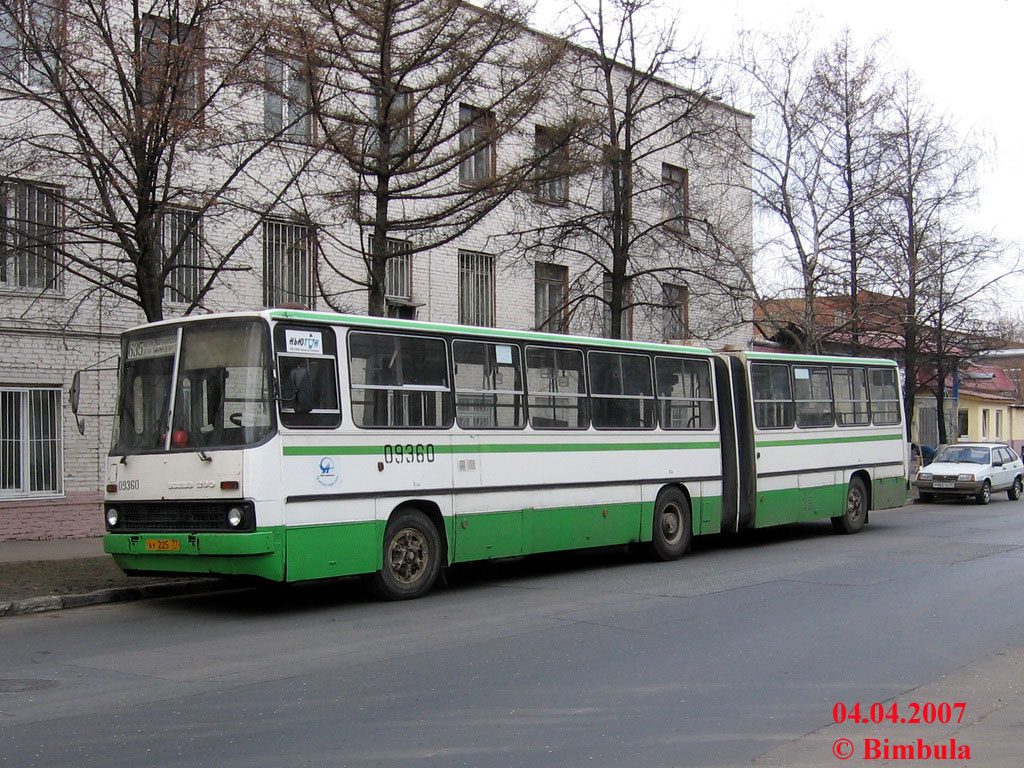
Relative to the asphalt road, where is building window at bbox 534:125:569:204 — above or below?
above

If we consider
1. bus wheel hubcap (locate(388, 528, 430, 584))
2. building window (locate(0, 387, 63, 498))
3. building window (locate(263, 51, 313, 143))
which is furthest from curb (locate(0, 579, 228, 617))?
building window (locate(0, 387, 63, 498))

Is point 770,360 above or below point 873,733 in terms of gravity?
above

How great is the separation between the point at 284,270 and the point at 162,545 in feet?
37.0

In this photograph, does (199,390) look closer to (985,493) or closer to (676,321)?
(676,321)

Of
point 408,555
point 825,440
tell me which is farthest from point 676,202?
point 408,555

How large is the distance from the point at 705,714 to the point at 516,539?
655 centimetres

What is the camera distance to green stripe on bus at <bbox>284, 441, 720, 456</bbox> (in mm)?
11070

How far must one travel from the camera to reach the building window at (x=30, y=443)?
58.1 ft

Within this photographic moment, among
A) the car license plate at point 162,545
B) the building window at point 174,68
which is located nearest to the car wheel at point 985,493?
the building window at point 174,68

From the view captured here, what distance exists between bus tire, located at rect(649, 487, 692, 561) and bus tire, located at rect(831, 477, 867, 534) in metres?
4.80

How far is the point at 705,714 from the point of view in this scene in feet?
22.5

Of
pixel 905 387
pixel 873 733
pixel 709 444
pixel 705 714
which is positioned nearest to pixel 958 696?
pixel 873 733

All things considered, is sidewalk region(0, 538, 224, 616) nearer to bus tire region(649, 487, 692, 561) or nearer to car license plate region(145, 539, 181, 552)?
car license plate region(145, 539, 181, 552)

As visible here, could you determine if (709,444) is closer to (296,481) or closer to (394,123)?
(394,123)
